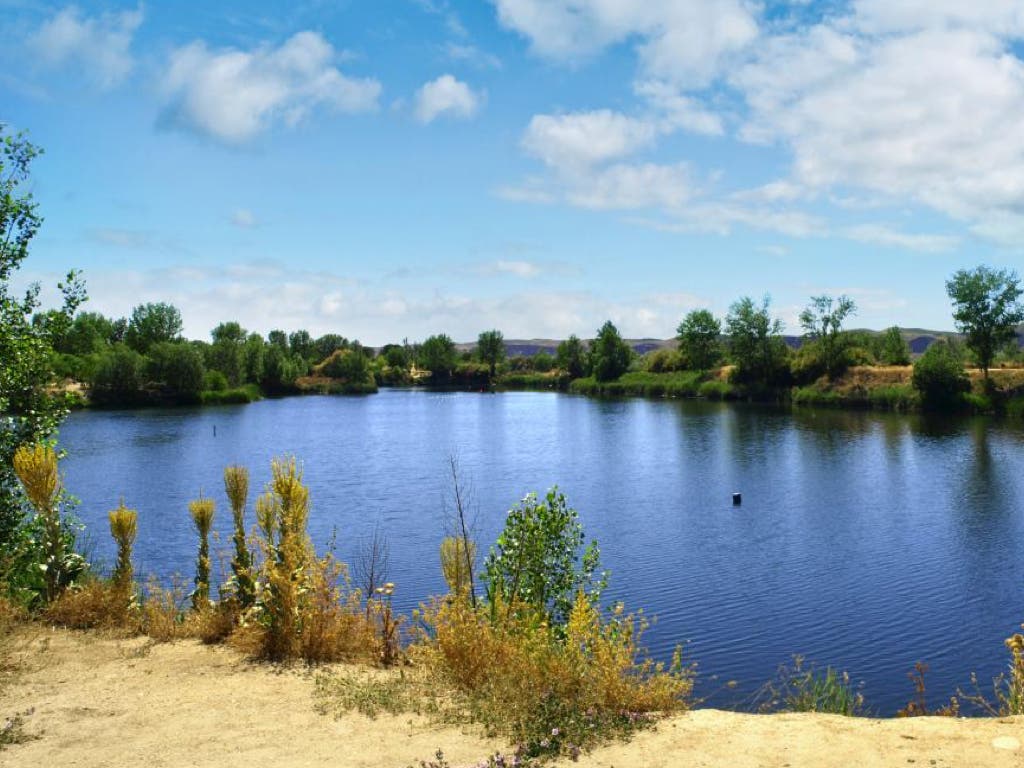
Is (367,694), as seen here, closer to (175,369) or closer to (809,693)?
(809,693)

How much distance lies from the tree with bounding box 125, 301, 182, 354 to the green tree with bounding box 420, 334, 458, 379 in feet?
181

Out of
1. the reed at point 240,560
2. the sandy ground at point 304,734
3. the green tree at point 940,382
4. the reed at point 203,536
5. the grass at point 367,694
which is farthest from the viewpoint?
the green tree at point 940,382

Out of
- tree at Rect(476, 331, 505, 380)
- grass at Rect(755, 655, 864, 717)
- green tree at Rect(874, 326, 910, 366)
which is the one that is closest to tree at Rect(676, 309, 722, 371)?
green tree at Rect(874, 326, 910, 366)

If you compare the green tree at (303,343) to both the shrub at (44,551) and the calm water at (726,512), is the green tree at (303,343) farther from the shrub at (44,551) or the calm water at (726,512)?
the shrub at (44,551)

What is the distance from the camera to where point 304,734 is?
6844 millimetres

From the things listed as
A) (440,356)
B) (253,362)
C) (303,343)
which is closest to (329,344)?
(303,343)

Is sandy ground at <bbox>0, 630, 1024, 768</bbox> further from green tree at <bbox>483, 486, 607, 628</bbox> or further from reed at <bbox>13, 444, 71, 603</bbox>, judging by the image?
green tree at <bbox>483, 486, 607, 628</bbox>

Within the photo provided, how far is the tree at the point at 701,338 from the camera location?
103 m

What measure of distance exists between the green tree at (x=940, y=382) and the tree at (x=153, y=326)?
96762 mm

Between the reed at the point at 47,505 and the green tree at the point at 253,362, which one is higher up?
the green tree at the point at 253,362

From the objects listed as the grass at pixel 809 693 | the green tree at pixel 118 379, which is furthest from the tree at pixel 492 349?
the grass at pixel 809 693

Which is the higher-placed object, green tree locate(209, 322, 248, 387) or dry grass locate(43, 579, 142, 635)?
green tree locate(209, 322, 248, 387)

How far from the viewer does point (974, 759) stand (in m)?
5.93

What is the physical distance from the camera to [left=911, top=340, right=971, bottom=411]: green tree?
6700cm
